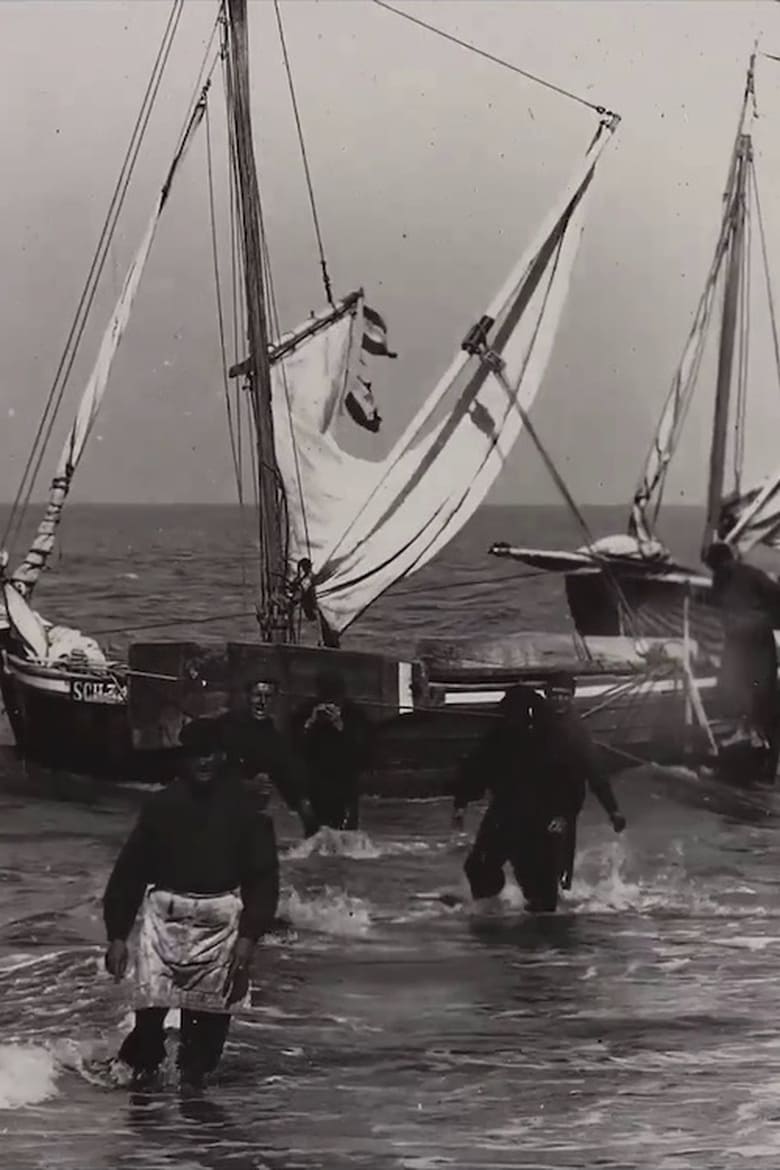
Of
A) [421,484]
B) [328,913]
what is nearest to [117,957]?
[328,913]

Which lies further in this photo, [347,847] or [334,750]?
[334,750]

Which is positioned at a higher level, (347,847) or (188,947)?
(347,847)

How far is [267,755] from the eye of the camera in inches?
142

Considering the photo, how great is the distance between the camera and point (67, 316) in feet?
12.3

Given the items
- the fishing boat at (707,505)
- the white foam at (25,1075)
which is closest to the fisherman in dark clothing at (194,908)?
the white foam at (25,1075)

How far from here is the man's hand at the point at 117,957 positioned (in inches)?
128

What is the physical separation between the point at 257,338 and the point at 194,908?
1438 millimetres

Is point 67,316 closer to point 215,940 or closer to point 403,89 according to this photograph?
point 403,89

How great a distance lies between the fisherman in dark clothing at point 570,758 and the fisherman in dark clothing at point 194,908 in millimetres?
763

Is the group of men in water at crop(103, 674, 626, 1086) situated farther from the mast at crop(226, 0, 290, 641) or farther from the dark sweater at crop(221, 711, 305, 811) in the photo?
the mast at crop(226, 0, 290, 641)

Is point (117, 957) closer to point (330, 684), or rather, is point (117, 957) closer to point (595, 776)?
point (330, 684)

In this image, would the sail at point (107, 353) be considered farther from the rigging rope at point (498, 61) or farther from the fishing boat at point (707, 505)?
the fishing boat at point (707, 505)

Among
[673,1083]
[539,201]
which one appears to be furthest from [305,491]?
[673,1083]

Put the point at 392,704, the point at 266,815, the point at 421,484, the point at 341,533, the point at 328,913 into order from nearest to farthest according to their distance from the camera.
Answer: the point at 266,815 < the point at 328,913 < the point at 392,704 < the point at 421,484 < the point at 341,533
